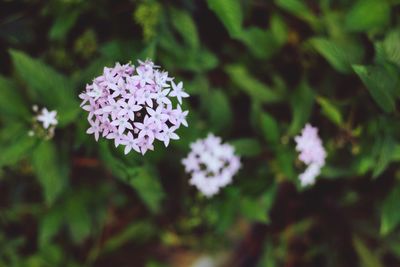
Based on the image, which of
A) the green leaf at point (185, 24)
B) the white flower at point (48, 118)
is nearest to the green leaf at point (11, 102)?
the white flower at point (48, 118)

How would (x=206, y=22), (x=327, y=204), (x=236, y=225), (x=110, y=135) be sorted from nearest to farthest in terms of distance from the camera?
(x=110, y=135) → (x=206, y=22) → (x=327, y=204) → (x=236, y=225)

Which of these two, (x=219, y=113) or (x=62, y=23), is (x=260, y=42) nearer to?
(x=219, y=113)

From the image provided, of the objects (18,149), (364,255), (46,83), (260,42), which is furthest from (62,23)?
(364,255)

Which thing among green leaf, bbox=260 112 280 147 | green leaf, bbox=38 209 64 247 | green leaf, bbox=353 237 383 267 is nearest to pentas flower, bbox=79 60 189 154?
green leaf, bbox=260 112 280 147

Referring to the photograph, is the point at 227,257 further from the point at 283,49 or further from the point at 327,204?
the point at 283,49

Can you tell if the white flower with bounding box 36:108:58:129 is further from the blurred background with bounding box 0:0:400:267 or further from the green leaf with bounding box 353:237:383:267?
the green leaf with bounding box 353:237:383:267

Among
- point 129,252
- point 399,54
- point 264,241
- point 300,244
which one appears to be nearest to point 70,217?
point 129,252
